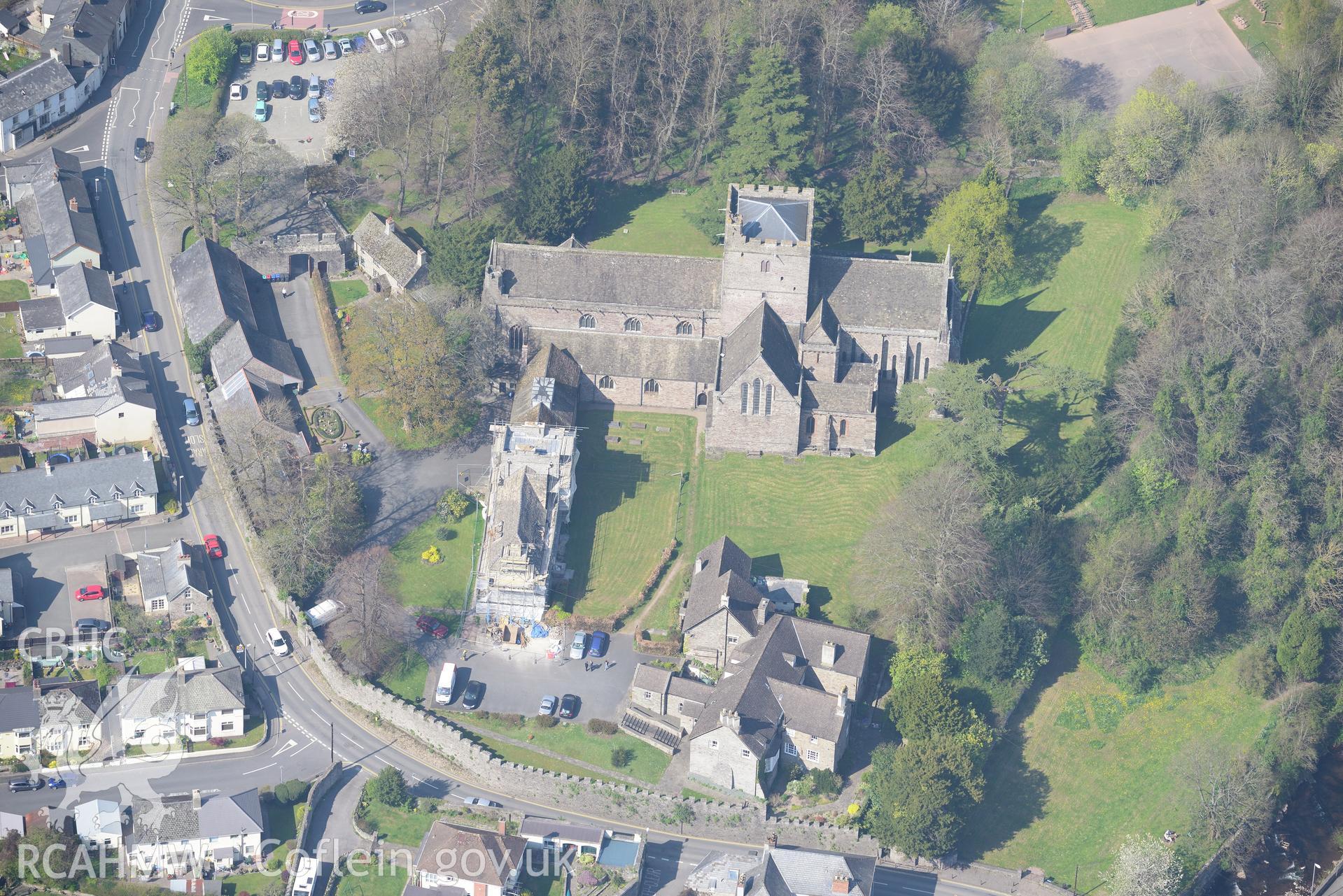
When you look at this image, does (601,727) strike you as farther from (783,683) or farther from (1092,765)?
(1092,765)

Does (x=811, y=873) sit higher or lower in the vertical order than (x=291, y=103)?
lower

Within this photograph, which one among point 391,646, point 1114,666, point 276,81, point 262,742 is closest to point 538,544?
point 391,646

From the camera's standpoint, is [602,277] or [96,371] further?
[602,277]

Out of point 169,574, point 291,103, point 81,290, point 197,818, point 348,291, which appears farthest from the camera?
point 291,103

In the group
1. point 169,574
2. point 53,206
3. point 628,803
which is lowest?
point 628,803

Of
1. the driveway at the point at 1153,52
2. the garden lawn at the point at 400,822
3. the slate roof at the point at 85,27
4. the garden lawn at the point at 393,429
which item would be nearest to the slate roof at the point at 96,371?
the garden lawn at the point at 393,429

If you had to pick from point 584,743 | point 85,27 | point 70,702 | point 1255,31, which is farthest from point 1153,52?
point 70,702

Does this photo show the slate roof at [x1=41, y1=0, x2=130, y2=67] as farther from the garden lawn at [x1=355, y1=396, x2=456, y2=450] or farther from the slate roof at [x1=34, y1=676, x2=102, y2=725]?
the slate roof at [x1=34, y1=676, x2=102, y2=725]

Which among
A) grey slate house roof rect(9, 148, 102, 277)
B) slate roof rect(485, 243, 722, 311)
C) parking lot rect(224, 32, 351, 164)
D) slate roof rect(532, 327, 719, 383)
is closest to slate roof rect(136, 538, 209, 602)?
slate roof rect(485, 243, 722, 311)
